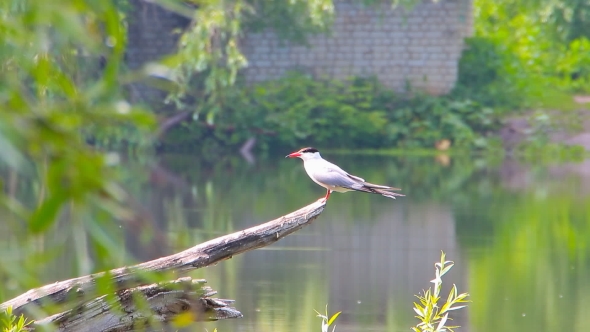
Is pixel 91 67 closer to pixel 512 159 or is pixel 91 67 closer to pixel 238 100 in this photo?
pixel 238 100

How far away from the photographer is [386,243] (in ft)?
31.2

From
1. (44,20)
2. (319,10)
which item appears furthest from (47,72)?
(319,10)

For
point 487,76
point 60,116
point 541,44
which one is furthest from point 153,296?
point 541,44

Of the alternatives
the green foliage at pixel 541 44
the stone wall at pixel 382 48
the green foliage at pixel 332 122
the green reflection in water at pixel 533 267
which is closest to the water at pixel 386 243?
the green reflection in water at pixel 533 267

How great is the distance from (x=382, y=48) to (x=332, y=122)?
7.65 feet

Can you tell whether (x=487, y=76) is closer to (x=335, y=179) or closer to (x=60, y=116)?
(x=335, y=179)

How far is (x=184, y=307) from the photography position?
3641 mm

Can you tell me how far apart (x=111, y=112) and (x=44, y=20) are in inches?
5.4

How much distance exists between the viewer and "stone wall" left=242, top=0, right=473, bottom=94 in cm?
2028

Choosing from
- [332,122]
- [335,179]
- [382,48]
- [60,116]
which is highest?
[382,48]

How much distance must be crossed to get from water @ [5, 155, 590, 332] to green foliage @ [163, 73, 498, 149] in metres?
2.96

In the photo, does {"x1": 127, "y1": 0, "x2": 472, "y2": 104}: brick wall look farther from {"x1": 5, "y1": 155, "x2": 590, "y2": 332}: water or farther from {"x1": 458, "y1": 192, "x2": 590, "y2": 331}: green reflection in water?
{"x1": 458, "y1": 192, "x2": 590, "y2": 331}: green reflection in water

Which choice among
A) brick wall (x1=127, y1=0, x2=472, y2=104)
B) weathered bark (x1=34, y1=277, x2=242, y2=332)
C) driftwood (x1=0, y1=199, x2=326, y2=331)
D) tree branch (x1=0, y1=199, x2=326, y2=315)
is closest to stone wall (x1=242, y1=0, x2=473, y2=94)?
brick wall (x1=127, y1=0, x2=472, y2=104)

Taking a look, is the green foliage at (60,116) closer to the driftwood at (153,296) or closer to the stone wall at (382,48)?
the driftwood at (153,296)
